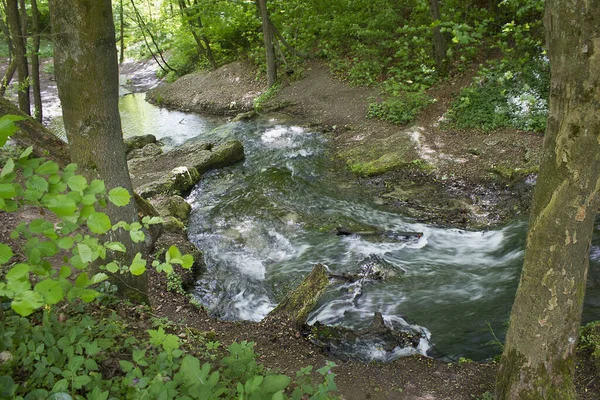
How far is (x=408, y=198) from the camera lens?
30.0ft

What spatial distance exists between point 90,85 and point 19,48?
23.8ft

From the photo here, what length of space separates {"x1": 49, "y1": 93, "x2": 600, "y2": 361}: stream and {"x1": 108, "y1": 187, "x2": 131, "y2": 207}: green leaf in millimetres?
3938

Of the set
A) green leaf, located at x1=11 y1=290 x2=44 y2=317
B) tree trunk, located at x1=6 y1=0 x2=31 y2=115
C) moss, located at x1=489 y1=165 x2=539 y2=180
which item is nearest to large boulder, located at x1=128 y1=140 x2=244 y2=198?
tree trunk, located at x1=6 y1=0 x2=31 y2=115

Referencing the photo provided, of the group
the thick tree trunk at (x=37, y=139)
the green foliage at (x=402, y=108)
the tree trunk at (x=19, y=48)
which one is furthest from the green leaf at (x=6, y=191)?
the green foliage at (x=402, y=108)

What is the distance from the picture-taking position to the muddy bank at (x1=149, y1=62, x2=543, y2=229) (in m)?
8.62

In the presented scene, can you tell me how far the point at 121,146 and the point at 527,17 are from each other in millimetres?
13210

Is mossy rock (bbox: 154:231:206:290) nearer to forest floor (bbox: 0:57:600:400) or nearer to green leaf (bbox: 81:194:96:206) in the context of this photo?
forest floor (bbox: 0:57:600:400)

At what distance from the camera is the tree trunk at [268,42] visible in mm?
15417

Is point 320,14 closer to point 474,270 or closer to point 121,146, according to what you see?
point 474,270

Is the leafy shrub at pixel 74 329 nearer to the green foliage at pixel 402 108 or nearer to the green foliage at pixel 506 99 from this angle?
the green foliage at pixel 506 99

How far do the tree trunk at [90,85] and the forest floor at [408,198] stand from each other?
4.64ft

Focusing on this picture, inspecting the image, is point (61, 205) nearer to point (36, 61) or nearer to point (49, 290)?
point (49, 290)

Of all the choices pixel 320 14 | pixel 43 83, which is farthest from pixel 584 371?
pixel 43 83

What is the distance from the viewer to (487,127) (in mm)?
10836
